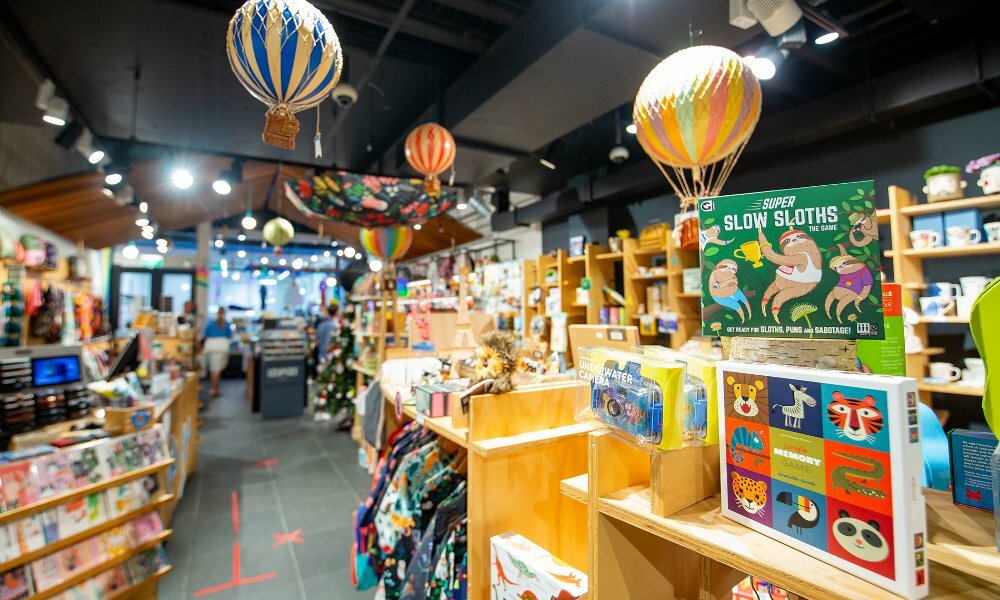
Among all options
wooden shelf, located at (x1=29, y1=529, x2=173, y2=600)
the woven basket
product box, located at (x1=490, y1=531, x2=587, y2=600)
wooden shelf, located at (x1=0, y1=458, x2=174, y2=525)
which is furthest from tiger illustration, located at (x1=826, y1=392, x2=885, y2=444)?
wooden shelf, located at (x1=29, y1=529, x2=173, y2=600)

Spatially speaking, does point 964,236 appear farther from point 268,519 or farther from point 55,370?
point 55,370

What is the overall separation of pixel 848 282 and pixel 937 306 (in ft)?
10.1

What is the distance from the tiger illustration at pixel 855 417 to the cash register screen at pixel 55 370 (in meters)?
3.63

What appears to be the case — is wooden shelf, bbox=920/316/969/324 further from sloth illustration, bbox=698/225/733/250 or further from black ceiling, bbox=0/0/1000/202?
sloth illustration, bbox=698/225/733/250

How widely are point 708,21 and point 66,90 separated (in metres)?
A: 5.56

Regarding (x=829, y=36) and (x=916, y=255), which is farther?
(x=916, y=255)

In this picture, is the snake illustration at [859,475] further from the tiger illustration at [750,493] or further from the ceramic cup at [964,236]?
the ceramic cup at [964,236]

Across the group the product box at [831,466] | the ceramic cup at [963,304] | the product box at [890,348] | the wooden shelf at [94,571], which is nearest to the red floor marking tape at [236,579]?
the wooden shelf at [94,571]

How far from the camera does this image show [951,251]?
9.29 ft

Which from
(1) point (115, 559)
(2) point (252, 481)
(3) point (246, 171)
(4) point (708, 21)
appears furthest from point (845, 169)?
(3) point (246, 171)

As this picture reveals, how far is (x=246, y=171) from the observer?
6977mm

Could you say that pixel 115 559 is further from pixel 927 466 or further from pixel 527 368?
pixel 927 466

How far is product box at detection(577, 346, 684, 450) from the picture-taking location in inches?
33.8

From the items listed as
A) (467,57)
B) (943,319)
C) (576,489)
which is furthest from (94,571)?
(943,319)
